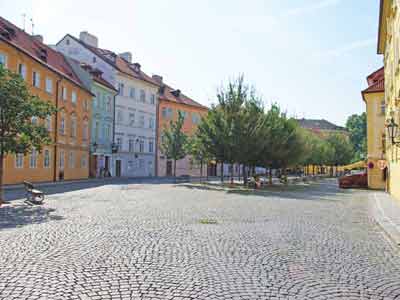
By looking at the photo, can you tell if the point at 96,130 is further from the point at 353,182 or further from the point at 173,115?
the point at 353,182

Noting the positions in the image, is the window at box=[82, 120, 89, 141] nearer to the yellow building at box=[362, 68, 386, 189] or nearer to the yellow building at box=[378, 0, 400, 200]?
the yellow building at box=[362, 68, 386, 189]

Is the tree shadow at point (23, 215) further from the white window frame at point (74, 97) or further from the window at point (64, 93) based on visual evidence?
the white window frame at point (74, 97)

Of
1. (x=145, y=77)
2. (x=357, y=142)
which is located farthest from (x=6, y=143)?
(x=357, y=142)

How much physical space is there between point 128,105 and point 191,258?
52265mm

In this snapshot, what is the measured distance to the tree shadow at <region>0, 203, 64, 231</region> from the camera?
506 inches

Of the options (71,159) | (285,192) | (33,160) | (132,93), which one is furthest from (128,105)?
(285,192)

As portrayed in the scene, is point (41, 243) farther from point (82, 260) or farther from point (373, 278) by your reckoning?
point (373, 278)

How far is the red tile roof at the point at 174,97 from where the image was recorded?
6875 centimetres

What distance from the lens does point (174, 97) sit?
Result: 7094 centimetres

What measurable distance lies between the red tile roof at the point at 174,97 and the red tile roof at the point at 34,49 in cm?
2244

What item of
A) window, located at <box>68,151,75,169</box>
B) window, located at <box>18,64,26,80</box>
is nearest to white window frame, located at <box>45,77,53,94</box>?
window, located at <box>18,64,26,80</box>

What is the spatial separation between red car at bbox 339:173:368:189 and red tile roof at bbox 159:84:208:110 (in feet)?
112

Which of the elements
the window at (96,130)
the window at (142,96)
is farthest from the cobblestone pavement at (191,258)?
the window at (142,96)

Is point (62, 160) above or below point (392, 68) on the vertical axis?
below
